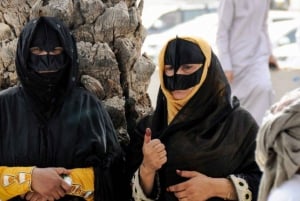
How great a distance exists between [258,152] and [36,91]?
3.57ft

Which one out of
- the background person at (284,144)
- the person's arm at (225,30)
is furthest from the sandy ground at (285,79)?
the background person at (284,144)

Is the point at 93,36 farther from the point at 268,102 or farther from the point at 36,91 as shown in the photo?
the point at 268,102

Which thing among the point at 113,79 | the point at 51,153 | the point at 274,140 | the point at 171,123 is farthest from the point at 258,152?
the point at 113,79

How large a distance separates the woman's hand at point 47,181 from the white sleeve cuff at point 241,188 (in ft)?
2.11

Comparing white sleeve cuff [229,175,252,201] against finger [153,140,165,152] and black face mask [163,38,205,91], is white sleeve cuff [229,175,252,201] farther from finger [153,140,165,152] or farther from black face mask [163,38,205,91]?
black face mask [163,38,205,91]

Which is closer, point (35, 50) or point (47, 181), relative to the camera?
point (47, 181)

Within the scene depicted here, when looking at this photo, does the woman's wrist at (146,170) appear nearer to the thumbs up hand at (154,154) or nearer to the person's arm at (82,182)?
the thumbs up hand at (154,154)

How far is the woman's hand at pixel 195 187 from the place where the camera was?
8.13ft

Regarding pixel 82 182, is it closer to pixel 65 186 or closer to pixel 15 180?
pixel 65 186

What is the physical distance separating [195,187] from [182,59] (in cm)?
49

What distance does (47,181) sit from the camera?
2537mm

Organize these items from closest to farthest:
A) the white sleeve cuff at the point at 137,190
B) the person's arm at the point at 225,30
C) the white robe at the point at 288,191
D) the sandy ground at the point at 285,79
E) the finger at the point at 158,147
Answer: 1. the white robe at the point at 288,191
2. the finger at the point at 158,147
3. the white sleeve cuff at the point at 137,190
4. the person's arm at the point at 225,30
5. the sandy ground at the point at 285,79

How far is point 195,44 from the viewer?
2.56m

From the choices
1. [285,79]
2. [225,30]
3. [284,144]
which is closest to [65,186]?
[284,144]
